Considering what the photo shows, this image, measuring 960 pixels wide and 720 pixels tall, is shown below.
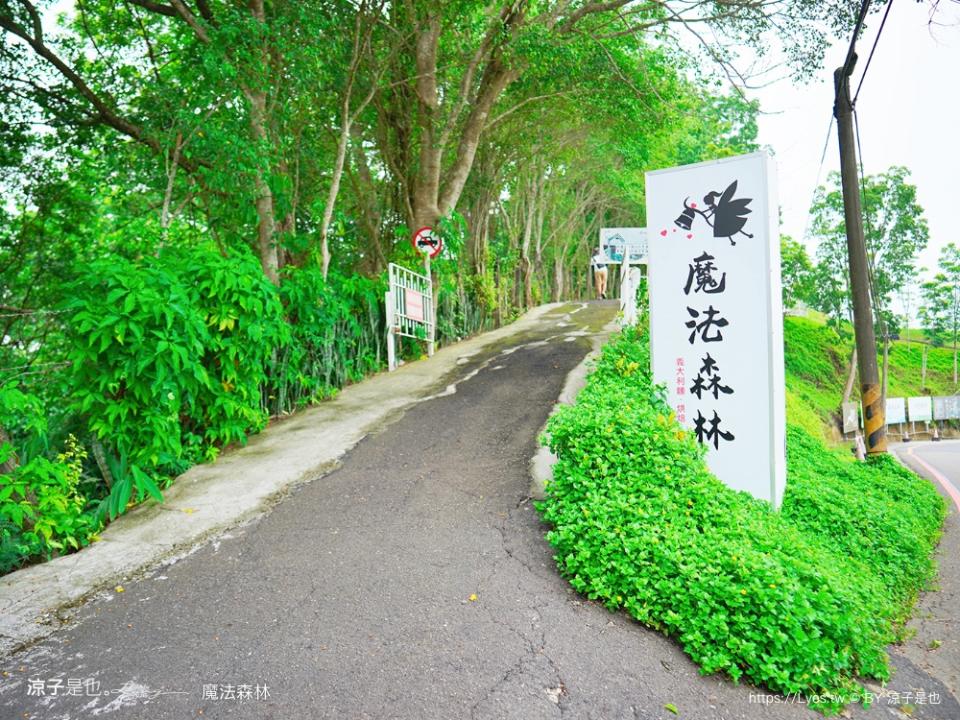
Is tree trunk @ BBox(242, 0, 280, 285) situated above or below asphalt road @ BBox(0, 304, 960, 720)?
above

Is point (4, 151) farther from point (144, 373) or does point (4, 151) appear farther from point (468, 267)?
point (468, 267)

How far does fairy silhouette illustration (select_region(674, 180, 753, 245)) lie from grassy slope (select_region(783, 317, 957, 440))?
1907 centimetres

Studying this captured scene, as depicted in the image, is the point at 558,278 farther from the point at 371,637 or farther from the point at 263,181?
the point at 371,637

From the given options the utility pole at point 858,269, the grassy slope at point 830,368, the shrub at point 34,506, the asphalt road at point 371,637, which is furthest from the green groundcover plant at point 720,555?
the grassy slope at point 830,368

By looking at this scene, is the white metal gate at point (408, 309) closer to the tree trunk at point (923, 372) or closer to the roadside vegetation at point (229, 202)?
the roadside vegetation at point (229, 202)

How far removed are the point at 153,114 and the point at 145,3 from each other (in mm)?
1571

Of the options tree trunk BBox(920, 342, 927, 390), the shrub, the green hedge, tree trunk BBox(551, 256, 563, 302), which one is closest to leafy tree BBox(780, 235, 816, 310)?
tree trunk BBox(551, 256, 563, 302)

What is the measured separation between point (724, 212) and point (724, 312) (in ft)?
2.98

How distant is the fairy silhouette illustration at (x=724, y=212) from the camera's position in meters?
6.01

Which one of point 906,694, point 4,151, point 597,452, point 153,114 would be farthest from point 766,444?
point 4,151

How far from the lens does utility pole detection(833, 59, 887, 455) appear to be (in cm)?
949

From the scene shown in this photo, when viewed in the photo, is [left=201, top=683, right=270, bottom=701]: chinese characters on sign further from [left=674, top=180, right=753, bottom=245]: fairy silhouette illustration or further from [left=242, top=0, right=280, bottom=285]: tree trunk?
[left=242, top=0, right=280, bottom=285]: tree trunk

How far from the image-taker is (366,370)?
1041 centimetres

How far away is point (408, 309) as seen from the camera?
36.6ft
